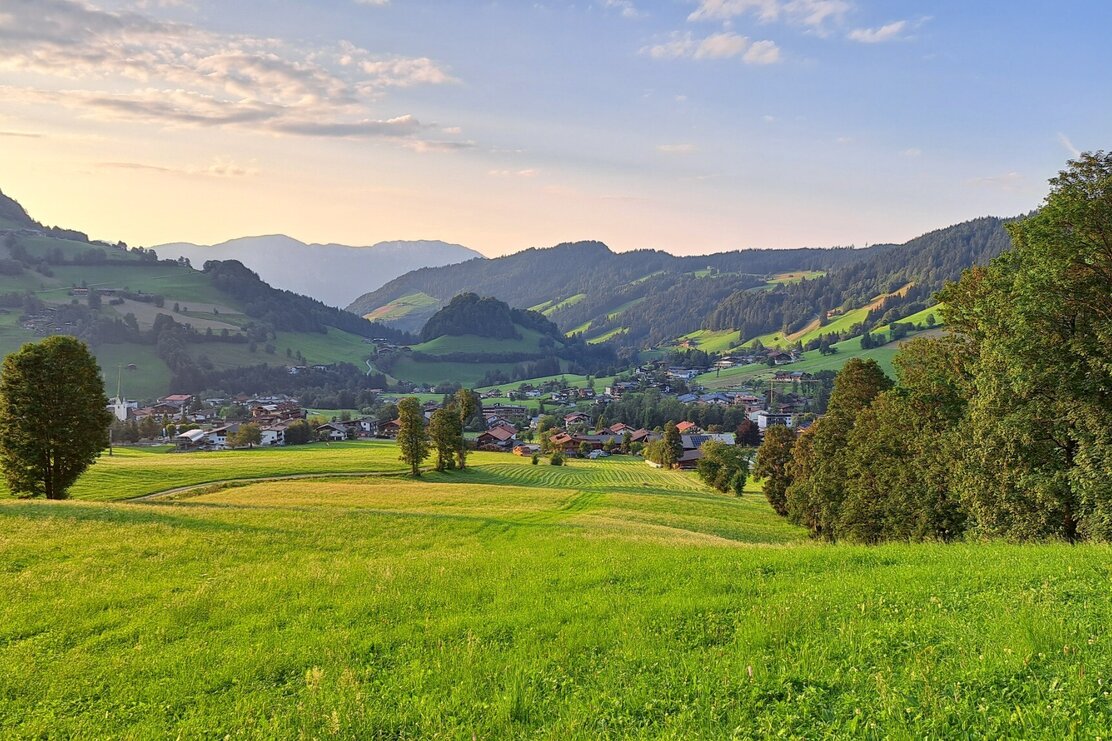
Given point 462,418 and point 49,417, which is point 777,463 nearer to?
point 462,418

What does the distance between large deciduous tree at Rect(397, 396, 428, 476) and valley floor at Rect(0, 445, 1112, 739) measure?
5970 cm

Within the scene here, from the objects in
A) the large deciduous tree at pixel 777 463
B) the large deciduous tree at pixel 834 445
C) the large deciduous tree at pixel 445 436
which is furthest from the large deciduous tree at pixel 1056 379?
the large deciduous tree at pixel 445 436

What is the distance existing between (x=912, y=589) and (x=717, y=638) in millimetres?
4548

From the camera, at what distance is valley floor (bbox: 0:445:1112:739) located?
7.18 meters

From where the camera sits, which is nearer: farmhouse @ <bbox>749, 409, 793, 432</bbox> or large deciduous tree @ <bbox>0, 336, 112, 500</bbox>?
large deciduous tree @ <bbox>0, 336, 112, 500</bbox>

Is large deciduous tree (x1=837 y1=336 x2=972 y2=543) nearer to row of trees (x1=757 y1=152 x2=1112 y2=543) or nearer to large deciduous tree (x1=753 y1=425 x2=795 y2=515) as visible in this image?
row of trees (x1=757 y1=152 x2=1112 y2=543)

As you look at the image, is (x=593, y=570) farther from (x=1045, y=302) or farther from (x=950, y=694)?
(x=1045, y=302)

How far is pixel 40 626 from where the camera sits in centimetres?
1140

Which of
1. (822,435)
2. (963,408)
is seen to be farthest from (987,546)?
(822,435)

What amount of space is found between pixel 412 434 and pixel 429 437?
8623mm

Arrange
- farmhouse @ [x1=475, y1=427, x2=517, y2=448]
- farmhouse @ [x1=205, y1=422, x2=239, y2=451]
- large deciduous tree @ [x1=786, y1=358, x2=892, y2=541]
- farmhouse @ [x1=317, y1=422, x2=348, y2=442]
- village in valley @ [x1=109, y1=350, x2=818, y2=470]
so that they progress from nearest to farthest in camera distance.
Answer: large deciduous tree @ [x1=786, y1=358, x2=892, y2=541] < village in valley @ [x1=109, y1=350, x2=818, y2=470] < farmhouse @ [x1=205, y1=422, x2=239, y2=451] < farmhouse @ [x1=317, y1=422, x2=348, y2=442] < farmhouse @ [x1=475, y1=427, x2=517, y2=448]

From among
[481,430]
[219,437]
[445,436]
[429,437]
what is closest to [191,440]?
[219,437]

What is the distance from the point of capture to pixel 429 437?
288 ft

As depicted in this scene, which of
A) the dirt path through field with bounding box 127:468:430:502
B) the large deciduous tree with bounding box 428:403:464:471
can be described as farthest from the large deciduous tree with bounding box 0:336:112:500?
the large deciduous tree with bounding box 428:403:464:471
